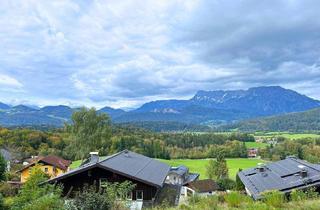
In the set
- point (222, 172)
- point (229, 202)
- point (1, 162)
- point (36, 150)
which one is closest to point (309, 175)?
point (229, 202)

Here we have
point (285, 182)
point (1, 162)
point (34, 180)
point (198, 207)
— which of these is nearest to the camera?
point (198, 207)

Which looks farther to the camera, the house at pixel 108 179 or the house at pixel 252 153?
the house at pixel 252 153

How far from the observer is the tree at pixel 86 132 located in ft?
171

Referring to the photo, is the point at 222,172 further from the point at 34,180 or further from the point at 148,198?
the point at 34,180

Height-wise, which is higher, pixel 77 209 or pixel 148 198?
pixel 77 209

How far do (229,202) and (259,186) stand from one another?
12.1 metres

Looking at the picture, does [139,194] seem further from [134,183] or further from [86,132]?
[86,132]

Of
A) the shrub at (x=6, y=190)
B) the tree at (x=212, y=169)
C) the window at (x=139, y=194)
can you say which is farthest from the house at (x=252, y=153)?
the window at (x=139, y=194)

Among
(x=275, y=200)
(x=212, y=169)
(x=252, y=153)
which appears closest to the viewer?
(x=275, y=200)

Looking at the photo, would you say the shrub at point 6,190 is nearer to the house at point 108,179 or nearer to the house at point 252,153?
the house at point 108,179

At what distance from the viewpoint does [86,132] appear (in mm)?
52469

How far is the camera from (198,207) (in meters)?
10.5

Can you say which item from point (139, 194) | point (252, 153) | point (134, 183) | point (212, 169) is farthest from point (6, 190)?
point (252, 153)

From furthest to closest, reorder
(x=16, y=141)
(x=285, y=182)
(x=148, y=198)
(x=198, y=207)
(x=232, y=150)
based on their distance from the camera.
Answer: (x=232, y=150) < (x=16, y=141) < (x=285, y=182) < (x=148, y=198) < (x=198, y=207)
